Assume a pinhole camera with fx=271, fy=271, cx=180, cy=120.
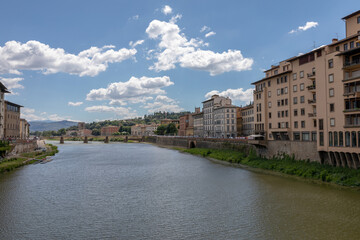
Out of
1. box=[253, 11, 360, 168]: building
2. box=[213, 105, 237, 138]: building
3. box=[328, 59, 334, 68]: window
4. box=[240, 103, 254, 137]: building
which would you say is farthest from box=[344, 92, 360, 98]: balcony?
box=[213, 105, 237, 138]: building

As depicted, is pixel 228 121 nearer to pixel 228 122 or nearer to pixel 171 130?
pixel 228 122

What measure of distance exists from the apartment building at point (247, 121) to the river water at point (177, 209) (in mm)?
53679

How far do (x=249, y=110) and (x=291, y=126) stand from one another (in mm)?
44945

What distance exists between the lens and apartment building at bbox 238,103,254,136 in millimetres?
91831

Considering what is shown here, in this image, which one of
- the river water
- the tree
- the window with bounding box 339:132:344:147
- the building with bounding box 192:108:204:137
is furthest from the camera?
the tree

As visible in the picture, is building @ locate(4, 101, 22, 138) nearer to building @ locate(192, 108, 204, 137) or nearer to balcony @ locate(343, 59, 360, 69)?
building @ locate(192, 108, 204, 137)

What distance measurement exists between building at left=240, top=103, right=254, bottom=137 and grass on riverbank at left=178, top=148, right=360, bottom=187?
32548 millimetres

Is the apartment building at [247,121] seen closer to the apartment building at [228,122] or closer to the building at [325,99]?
the apartment building at [228,122]

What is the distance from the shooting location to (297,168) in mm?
41000

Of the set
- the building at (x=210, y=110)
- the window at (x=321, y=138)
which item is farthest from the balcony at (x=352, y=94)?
the building at (x=210, y=110)

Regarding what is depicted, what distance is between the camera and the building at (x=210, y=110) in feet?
359

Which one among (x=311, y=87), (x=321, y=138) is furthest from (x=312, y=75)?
(x=321, y=138)

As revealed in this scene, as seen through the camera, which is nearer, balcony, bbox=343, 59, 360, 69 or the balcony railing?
balcony, bbox=343, 59, 360, 69

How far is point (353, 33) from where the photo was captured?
38.3 m
